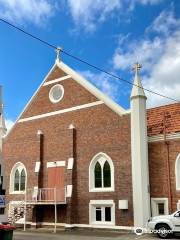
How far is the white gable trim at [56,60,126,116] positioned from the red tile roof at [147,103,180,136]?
2.27 metres

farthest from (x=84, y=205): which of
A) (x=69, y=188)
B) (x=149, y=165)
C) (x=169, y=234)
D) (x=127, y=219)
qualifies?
(x=169, y=234)

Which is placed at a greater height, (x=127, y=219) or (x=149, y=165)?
(x=149, y=165)

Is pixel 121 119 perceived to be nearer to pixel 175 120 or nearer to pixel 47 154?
pixel 175 120

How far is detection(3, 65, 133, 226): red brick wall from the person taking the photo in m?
23.2

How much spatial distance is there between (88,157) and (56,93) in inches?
230

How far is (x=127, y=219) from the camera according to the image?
73.2ft

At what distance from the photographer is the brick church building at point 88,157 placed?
2220 cm

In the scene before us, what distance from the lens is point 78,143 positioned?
2566cm

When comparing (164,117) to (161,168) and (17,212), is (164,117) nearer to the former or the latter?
(161,168)

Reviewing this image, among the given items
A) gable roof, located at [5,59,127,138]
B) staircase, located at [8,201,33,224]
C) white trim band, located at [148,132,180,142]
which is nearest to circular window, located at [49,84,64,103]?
gable roof, located at [5,59,127,138]

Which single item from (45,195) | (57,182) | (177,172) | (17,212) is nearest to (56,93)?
(57,182)

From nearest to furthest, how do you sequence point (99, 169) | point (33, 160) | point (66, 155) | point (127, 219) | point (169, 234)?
point (169, 234) < point (127, 219) < point (99, 169) < point (66, 155) < point (33, 160)

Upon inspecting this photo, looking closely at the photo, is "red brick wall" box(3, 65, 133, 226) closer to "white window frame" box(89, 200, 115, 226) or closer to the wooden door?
"white window frame" box(89, 200, 115, 226)

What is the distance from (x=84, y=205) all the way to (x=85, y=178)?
1.71m
